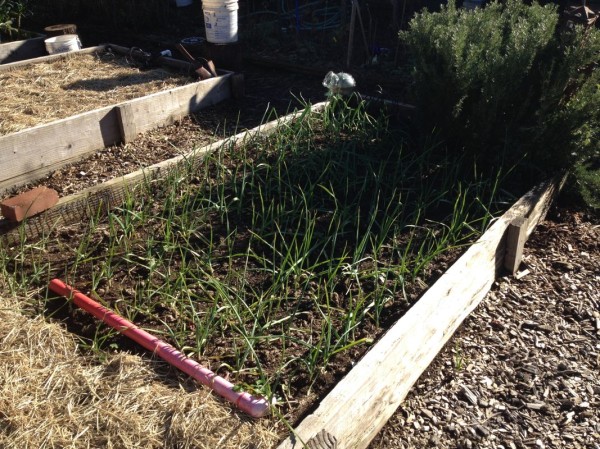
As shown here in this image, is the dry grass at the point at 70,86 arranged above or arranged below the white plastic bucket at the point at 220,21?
below

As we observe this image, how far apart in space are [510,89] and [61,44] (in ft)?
15.7

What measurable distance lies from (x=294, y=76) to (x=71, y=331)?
168 inches

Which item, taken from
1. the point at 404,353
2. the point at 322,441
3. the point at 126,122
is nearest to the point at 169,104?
the point at 126,122

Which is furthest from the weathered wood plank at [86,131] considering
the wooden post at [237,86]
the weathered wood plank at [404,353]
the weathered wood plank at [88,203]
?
the weathered wood plank at [404,353]

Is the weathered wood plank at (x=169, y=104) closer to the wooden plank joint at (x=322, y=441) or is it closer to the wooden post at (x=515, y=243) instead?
the wooden post at (x=515, y=243)

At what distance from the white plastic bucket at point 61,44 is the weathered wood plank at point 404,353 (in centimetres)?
503

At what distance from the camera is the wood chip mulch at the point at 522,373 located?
102 inches

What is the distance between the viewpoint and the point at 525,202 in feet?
11.8

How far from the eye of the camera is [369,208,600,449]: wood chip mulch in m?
2.59

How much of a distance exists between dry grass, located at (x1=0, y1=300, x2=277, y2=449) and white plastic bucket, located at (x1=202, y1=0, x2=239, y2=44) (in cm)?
425

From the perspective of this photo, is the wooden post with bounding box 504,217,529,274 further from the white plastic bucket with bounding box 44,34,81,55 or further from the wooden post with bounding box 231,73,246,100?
the white plastic bucket with bounding box 44,34,81,55

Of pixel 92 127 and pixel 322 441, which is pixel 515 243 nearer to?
pixel 322 441

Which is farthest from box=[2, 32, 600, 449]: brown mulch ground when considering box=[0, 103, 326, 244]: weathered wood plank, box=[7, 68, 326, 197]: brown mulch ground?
box=[7, 68, 326, 197]: brown mulch ground

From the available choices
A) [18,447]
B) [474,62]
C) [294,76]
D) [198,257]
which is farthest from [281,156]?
[294,76]
